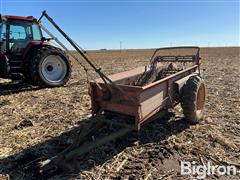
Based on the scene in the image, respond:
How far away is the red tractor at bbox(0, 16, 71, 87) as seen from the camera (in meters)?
7.72

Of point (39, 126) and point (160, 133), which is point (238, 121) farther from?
point (39, 126)

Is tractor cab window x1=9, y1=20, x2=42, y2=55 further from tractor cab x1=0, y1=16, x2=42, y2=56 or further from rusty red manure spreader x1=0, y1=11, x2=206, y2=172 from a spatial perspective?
rusty red manure spreader x1=0, y1=11, x2=206, y2=172

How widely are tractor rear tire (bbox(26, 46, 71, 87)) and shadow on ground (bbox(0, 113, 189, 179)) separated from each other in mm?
3820

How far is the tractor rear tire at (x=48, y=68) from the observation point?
7.77 meters

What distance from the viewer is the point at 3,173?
3209 millimetres

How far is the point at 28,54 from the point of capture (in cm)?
806

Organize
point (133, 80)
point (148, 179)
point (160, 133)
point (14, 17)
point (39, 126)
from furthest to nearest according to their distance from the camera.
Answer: point (14, 17) → point (133, 80) → point (39, 126) → point (160, 133) → point (148, 179)

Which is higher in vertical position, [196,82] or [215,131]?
[196,82]

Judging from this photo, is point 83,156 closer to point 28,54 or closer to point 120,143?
point 120,143

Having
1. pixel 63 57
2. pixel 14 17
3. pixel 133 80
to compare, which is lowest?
pixel 133 80

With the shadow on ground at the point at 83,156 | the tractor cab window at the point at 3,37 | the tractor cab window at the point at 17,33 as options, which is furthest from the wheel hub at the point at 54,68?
the shadow on ground at the point at 83,156

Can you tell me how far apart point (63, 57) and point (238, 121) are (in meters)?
5.98

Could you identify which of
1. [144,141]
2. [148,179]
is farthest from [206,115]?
[148,179]

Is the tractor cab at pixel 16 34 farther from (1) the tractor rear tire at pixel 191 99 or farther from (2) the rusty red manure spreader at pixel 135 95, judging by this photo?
(1) the tractor rear tire at pixel 191 99
